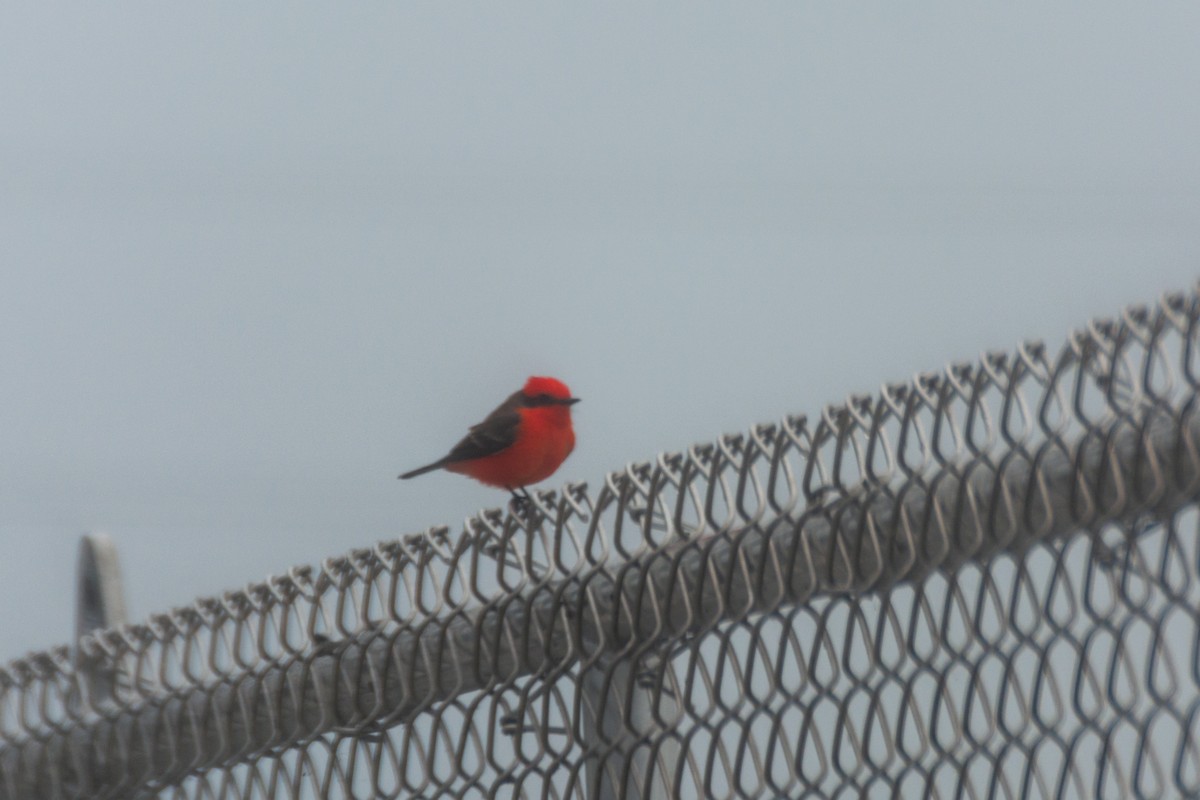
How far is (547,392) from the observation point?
3561 mm

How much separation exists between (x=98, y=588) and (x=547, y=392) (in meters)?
1.34

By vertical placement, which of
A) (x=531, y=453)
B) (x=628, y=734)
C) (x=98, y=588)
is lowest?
(x=628, y=734)

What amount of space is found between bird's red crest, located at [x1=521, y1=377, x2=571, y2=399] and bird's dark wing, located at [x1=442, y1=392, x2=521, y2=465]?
0.18 ft

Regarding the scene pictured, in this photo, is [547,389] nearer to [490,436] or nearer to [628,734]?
[490,436]

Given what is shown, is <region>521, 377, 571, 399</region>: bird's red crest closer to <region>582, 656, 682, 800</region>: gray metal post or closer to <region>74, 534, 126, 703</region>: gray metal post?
<region>74, 534, 126, 703</region>: gray metal post

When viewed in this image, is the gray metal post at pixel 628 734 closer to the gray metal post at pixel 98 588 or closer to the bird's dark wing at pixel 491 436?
the gray metal post at pixel 98 588

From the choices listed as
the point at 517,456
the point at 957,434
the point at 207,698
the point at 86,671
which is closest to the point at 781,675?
the point at 957,434

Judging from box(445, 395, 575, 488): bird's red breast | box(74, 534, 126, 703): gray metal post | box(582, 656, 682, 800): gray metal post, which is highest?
box(445, 395, 575, 488): bird's red breast

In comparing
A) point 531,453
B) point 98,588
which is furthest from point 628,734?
point 531,453

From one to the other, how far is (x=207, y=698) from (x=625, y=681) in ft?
2.57

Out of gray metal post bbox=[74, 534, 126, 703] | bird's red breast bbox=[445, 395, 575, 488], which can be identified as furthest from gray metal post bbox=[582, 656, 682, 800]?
bird's red breast bbox=[445, 395, 575, 488]

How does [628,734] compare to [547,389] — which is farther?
[547,389]

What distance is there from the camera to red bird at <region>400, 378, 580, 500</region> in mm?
3447

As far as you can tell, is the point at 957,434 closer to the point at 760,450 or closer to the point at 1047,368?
the point at 1047,368
